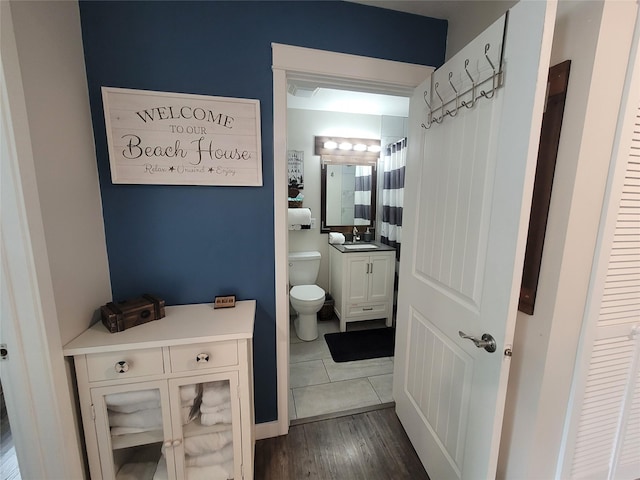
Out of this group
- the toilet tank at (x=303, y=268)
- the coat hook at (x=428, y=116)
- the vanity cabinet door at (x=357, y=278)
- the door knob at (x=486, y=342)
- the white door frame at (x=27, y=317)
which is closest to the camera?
the white door frame at (x=27, y=317)

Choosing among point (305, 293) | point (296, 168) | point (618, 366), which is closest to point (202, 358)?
point (305, 293)

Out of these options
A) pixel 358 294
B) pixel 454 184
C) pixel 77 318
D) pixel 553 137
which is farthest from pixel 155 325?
pixel 358 294

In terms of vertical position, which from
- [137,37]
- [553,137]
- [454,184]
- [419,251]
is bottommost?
[419,251]

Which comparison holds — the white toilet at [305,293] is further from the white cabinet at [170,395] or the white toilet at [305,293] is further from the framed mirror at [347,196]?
the white cabinet at [170,395]

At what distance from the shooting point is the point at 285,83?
4.17 feet

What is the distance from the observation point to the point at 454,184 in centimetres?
109

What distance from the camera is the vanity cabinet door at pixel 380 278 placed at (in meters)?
2.63

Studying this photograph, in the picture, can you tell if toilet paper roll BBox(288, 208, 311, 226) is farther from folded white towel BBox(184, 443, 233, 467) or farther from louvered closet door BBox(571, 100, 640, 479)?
louvered closet door BBox(571, 100, 640, 479)

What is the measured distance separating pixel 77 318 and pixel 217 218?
0.68 meters

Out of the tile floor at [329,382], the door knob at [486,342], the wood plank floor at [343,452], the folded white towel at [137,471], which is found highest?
the door knob at [486,342]

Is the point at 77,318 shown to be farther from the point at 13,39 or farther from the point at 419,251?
the point at 419,251

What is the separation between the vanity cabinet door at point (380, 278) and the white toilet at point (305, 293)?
1.82 feet

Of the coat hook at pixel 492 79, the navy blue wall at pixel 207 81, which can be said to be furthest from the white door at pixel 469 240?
the navy blue wall at pixel 207 81

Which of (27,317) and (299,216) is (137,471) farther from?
(299,216)
